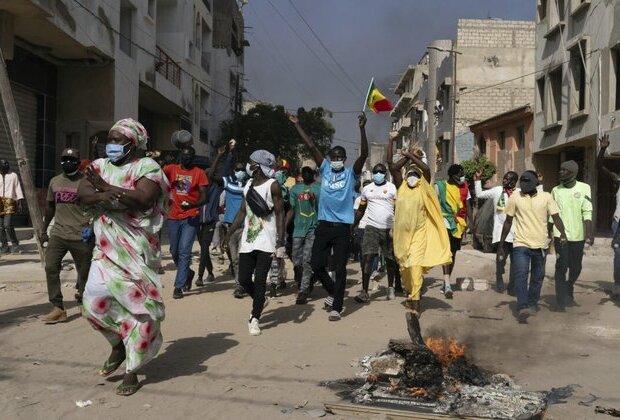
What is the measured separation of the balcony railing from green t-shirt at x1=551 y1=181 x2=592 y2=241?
64.3 ft

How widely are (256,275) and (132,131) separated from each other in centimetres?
227

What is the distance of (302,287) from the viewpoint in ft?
27.5

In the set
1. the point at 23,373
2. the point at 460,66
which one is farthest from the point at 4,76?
the point at 460,66

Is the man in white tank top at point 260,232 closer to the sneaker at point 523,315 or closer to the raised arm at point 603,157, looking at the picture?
the sneaker at point 523,315

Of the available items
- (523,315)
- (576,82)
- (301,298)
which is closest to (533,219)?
(523,315)

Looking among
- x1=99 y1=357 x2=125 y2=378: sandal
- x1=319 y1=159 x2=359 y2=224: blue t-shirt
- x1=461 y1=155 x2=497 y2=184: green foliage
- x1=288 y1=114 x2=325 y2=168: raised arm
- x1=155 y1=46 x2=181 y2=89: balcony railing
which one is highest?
x1=155 y1=46 x2=181 y2=89: balcony railing

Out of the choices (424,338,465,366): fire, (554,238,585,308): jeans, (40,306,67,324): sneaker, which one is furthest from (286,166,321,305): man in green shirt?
(424,338,465,366): fire

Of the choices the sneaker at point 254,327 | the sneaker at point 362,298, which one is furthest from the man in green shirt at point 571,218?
the sneaker at point 254,327

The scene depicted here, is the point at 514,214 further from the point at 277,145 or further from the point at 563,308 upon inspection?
the point at 277,145

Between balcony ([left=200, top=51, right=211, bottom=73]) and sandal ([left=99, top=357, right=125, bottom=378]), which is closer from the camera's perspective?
sandal ([left=99, top=357, right=125, bottom=378])

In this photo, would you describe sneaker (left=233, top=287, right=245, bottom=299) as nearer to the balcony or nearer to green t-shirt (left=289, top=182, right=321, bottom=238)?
green t-shirt (left=289, top=182, right=321, bottom=238)

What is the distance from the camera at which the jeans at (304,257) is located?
8398 mm

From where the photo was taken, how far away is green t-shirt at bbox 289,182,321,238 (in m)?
8.81

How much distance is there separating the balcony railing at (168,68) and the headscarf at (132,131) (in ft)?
70.3
